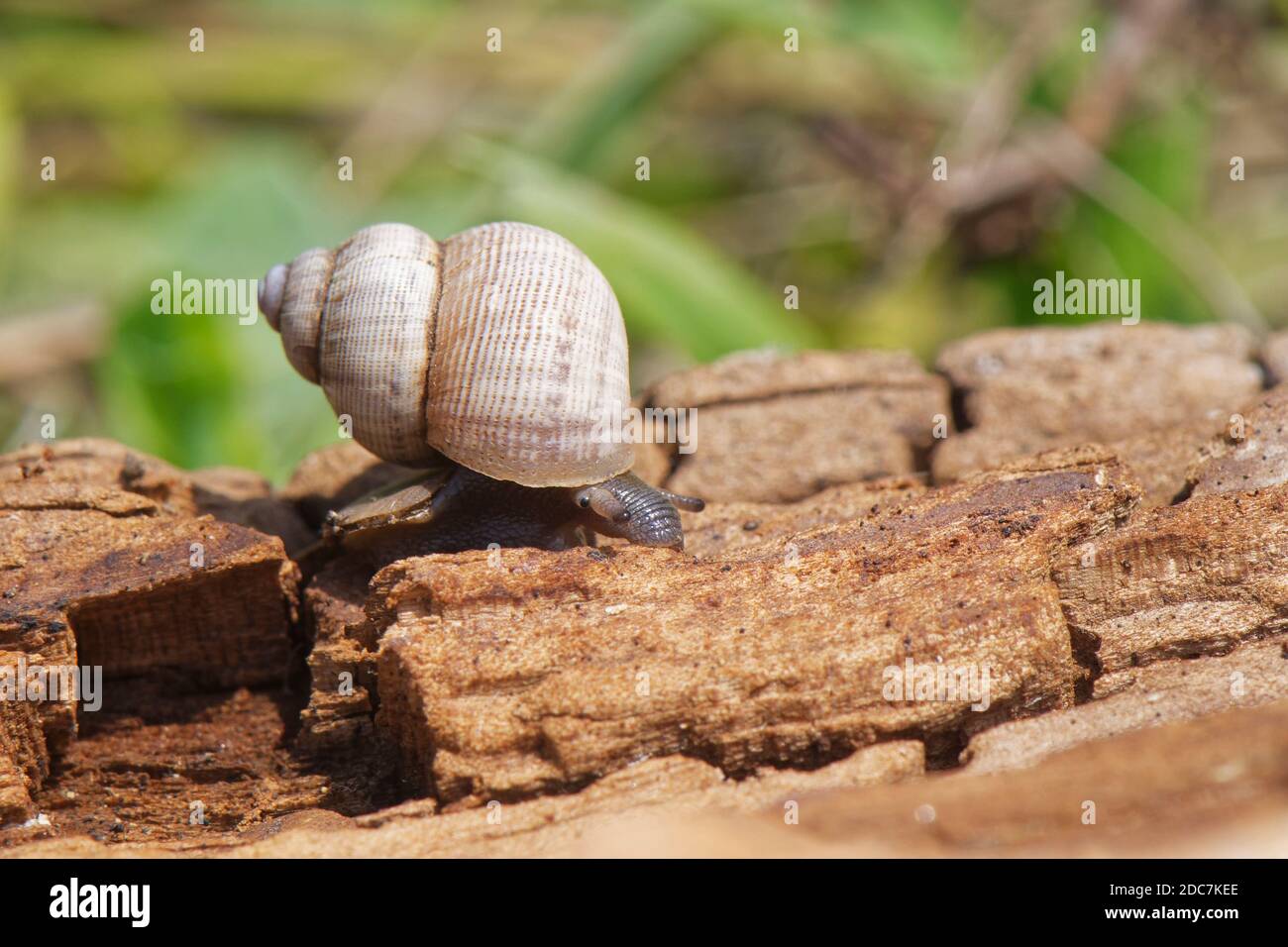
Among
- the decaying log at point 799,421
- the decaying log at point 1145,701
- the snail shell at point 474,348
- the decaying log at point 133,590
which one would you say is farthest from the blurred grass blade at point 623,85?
the decaying log at point 1145,701

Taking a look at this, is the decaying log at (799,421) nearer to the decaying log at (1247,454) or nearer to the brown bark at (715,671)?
the brown bark at (715,671)

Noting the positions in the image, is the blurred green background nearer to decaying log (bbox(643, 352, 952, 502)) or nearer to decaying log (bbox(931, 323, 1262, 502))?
decaying log (bbox(643, 352, 952, 502))

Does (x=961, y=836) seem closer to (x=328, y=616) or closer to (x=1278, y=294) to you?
(x=328, y=616)

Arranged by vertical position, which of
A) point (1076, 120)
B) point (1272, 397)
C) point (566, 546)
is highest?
point (1076, 120)

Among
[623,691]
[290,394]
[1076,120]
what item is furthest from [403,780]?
[1076,120]

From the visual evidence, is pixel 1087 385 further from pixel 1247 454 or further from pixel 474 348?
pixel 474 348
